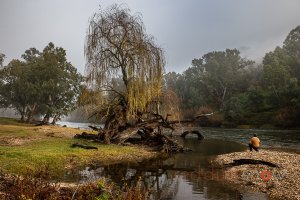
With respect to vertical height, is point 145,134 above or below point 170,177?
above

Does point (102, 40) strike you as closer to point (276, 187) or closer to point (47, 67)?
point (276, 187)

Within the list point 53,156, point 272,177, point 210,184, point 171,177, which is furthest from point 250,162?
point 53,156

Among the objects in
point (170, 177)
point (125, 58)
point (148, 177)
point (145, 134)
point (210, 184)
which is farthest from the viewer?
point (145, 134)

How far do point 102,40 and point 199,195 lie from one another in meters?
19.7

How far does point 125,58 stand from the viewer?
1179 inches

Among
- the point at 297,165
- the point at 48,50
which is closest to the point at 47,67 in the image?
the point at 48,50

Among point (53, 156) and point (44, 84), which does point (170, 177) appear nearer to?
point (53, 156)

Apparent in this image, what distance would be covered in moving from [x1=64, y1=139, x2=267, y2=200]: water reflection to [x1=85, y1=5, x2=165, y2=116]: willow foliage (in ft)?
24.3

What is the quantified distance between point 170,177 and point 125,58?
14330 mm

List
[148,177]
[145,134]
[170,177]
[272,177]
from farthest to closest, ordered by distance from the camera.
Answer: [145,134]
[170,177]
[148,177]
[272,177]

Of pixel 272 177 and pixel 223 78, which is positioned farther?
pixel 223 78

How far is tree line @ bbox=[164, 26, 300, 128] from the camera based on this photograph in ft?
263

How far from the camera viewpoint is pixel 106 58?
2967 cm

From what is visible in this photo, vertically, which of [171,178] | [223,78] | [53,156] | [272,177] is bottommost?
[171,178]
